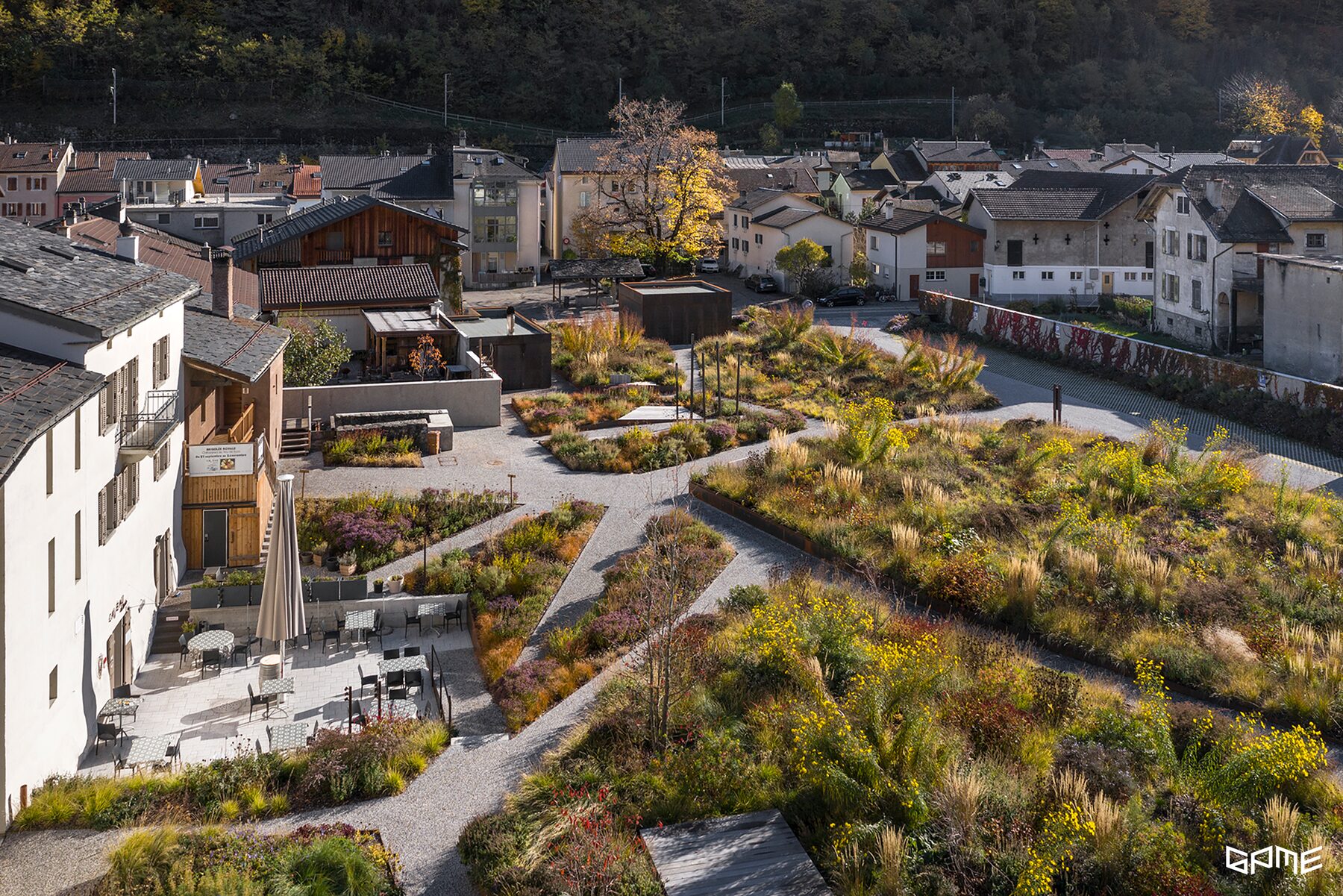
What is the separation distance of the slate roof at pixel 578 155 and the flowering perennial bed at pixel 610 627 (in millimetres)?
42862

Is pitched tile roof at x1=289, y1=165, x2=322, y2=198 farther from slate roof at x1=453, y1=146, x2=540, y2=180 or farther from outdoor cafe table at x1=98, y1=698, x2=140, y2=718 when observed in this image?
outdoor cafe table at x1=98, y1=698, x2=140, y2=718

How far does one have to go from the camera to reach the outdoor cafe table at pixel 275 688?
15.8m

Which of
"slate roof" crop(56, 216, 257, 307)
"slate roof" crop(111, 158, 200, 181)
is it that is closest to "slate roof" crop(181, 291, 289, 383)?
"slate roof" crop(56, 216, 257, 307)

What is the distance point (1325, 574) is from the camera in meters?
16.7

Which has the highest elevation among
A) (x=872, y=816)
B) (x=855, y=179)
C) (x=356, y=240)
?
(x=855, y=179)

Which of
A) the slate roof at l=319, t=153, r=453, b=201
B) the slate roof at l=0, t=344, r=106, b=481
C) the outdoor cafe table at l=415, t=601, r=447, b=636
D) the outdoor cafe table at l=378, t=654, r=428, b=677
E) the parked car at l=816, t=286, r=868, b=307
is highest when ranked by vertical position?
the slate roof at l=319, t=153, r=453, b=201

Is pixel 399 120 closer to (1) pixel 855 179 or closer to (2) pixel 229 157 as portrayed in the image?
(2) pixel 229 157

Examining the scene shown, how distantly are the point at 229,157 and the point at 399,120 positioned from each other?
1335 cm

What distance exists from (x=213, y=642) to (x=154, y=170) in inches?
1808

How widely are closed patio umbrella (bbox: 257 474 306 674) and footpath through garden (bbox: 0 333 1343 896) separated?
10.2ft

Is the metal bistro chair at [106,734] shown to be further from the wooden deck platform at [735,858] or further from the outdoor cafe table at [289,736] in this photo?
the wooden deck platform at [735,858]

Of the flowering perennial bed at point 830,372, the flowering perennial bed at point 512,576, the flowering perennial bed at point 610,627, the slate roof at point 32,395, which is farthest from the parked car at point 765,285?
the slate roof at point 32,395

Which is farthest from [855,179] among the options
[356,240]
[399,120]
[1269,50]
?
[1269,50]

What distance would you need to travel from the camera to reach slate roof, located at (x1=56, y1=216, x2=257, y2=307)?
95.5ft
